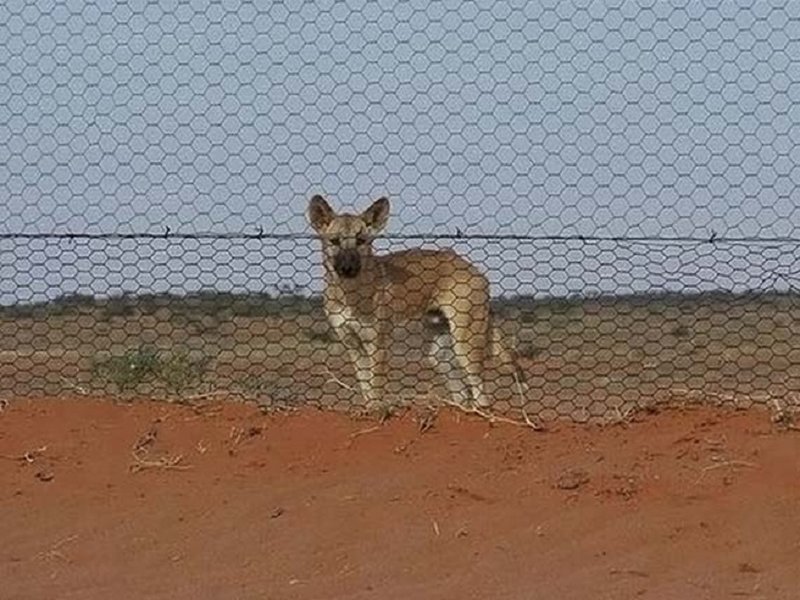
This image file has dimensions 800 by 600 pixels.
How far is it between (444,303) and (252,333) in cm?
261

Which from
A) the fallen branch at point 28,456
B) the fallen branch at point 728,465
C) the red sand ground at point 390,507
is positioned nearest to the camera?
the red sand ground at point 390,507

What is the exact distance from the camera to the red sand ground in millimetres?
8992

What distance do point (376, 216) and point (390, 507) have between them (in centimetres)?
514

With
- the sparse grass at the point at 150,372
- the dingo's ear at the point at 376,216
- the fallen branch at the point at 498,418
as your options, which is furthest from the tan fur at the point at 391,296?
the fallen branch at the point at 498,418

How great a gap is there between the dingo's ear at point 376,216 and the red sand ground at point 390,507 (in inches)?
135

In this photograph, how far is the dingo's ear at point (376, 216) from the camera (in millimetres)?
14688

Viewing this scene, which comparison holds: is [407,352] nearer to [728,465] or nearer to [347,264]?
[347,264]

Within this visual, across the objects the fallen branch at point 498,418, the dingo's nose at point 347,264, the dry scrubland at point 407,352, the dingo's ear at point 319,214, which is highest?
the dingo's ear at point 319,214

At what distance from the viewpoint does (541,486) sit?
33.0 feet

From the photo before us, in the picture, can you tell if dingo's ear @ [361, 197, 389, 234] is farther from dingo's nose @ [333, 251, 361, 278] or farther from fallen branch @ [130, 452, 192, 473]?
fallen branch @ [130, 452, 192, 473]

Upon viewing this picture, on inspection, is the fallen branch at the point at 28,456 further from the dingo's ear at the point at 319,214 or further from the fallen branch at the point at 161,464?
the dingo's ear at the point at 319,214

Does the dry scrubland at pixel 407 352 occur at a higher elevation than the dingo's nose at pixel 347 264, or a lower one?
lower

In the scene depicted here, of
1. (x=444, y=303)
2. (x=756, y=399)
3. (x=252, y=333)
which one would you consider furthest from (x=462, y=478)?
(x=252, y=333)

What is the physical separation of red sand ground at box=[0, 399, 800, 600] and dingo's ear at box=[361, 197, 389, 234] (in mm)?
3438
